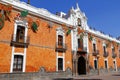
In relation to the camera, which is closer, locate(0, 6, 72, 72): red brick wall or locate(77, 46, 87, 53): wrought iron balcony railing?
locate(0, 6, 72, 72): red brick wall

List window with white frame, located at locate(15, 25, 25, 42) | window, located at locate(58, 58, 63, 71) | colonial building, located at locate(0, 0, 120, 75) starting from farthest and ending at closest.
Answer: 1. window, located at locate(58, 58, 63, 71)
2. window with white frame, located at locate(15, 25, 25, 42)
3. colonial building, located at locate(0, 0, 120, 75)

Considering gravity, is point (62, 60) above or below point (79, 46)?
below

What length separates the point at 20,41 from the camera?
49.9 feet

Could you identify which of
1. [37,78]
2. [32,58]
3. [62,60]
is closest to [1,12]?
[32,58]

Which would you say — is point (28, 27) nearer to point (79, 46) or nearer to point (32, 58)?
point (32, 58)

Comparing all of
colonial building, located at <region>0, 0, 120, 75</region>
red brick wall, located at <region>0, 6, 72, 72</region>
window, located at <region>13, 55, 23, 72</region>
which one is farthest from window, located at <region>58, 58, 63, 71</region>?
window, located at <region>13, 55, 23, 72</region>

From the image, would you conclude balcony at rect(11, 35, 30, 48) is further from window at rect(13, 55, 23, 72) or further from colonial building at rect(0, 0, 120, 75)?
window at rect(13, 55, 23, 72)

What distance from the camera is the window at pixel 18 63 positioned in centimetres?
1434

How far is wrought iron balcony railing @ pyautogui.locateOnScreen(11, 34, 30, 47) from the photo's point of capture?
567 inches

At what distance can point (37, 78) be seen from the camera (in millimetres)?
15719

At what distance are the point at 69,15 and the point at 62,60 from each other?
7.64 meters

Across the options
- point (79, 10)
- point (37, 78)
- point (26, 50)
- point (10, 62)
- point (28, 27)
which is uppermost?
point (79, 10)

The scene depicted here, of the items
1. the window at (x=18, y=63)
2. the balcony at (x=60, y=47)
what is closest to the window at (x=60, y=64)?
the balcony at (x=60, y=47)

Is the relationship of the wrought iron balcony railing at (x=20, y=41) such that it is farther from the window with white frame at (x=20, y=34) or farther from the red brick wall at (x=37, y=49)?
the red brick wall at (x=37, y=49)
